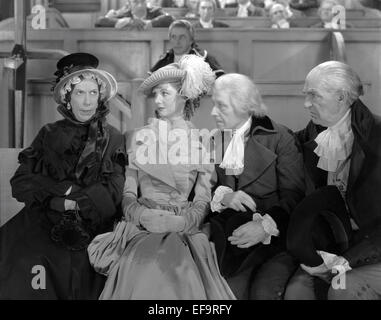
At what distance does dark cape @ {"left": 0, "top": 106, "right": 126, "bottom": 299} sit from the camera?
3.97 m

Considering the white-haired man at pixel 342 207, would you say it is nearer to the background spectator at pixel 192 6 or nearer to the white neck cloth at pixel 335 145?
the white neck cloth at pixel 335 145

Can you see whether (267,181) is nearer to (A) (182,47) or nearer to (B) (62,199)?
(A) (182,47)

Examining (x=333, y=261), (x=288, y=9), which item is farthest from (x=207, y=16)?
(x=333, y=261)

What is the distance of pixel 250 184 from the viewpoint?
3996mm

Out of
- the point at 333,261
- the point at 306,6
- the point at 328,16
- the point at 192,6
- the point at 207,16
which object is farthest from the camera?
the point at 192,6

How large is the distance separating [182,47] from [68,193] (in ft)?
2.80

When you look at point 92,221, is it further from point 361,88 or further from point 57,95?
point 361,88

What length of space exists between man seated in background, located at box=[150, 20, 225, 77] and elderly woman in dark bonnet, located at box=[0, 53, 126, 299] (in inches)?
12.6

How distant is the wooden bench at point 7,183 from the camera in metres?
4.12

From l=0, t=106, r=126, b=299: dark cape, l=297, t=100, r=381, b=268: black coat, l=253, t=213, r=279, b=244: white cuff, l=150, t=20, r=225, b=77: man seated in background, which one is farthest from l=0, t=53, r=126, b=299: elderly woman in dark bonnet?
l=297, t=100, r=381, b=268: black coat

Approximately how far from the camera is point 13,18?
13.9 feet

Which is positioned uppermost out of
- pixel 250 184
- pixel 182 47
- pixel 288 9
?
pixel 288 9

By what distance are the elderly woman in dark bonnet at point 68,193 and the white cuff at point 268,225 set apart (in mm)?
610
